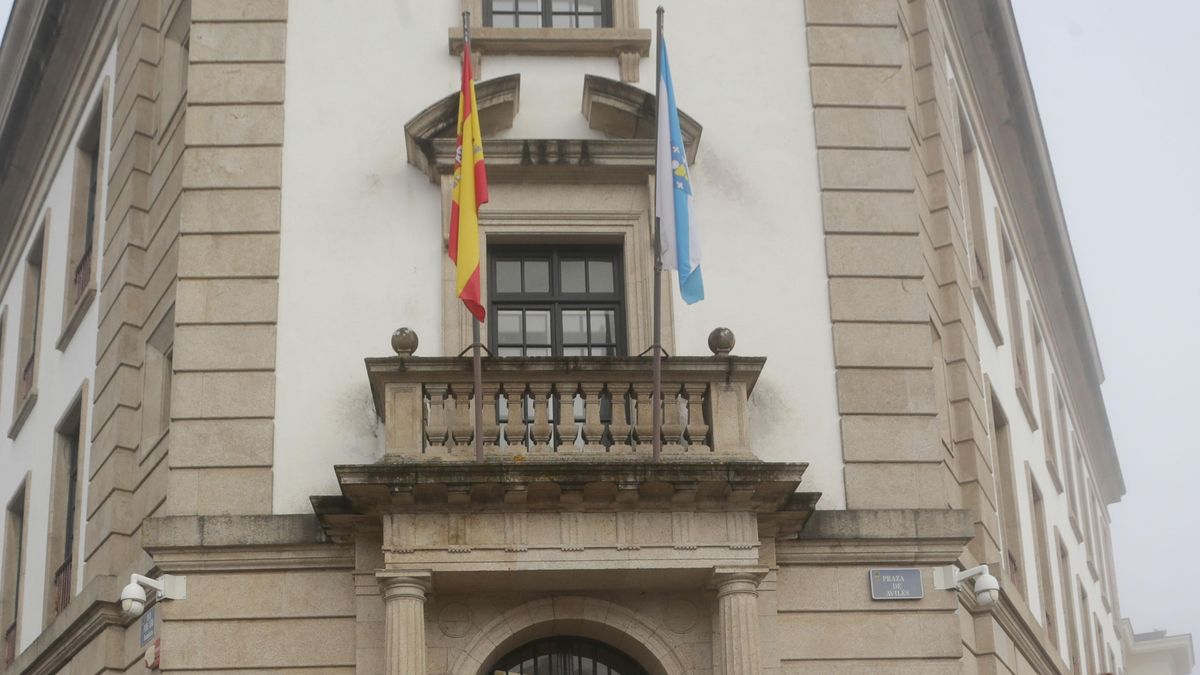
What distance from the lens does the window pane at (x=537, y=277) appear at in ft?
59.3

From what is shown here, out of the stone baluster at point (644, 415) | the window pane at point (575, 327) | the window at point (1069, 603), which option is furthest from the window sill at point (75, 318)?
the window at point (1069, 603)

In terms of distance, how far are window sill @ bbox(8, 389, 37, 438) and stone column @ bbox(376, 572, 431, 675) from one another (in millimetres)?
9782

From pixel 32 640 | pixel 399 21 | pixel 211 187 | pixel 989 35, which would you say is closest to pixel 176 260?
pixel 211 187

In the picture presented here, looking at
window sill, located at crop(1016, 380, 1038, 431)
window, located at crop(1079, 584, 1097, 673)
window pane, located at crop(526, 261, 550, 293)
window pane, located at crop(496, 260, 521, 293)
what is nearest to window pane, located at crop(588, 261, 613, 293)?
window pane, located at crop(526, 261, 550, 293)

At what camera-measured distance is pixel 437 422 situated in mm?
16406

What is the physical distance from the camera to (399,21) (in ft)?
61.8

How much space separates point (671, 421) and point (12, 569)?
11.7m

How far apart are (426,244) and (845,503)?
191 inches

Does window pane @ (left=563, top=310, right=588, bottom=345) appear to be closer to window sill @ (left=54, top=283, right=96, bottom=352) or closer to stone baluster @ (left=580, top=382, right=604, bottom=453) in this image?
stone baluster @ (left=580, top=382, right=604, bottom=453)

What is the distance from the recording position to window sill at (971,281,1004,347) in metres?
22.1

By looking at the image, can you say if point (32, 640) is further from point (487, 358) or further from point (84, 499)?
point (487, 358)

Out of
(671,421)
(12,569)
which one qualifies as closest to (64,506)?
(12,569)

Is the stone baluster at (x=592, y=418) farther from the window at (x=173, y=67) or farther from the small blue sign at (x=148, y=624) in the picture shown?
the window at (x=173, y=67)

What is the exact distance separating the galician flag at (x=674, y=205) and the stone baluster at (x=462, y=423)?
221 cm
